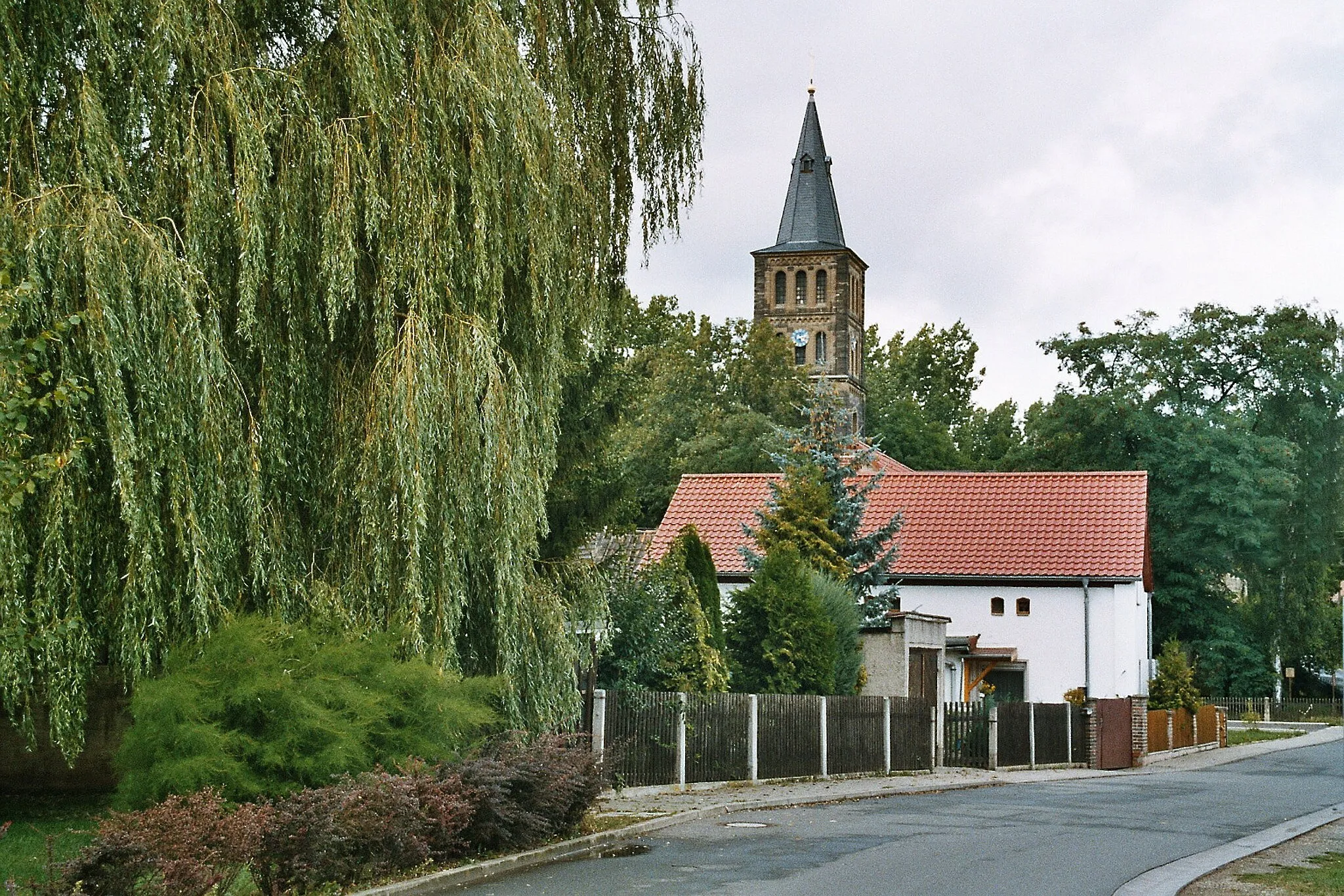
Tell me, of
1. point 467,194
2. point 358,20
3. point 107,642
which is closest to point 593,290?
point 467,194

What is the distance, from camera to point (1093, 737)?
3362cm

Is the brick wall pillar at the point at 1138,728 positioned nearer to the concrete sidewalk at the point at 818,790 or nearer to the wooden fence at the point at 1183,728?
the concrete sidewalk at the point at 818,790

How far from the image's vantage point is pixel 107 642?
10562mm

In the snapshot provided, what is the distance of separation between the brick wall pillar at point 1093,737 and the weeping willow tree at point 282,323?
2252cm

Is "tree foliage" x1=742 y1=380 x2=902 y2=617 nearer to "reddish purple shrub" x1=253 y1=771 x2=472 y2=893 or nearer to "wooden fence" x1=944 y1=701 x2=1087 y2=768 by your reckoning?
"wooden fence" x1=944 y1=701 x2=1087 y2=768

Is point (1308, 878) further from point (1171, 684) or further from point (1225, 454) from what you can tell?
point (1225, 454)

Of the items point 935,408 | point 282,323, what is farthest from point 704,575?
point 935,408

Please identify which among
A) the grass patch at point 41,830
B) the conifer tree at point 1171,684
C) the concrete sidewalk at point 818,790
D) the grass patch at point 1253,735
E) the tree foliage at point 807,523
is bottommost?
the grass patch at point 1253,735

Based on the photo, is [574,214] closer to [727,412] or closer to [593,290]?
[593,290]

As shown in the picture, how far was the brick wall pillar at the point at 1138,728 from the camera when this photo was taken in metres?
35.6

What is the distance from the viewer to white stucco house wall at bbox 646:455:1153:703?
4119cm

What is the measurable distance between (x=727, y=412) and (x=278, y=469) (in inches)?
2440

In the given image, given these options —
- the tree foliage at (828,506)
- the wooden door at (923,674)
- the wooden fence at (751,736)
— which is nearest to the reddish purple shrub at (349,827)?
the wooden fence at (751,736)

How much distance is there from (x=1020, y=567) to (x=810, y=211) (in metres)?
55.1
